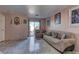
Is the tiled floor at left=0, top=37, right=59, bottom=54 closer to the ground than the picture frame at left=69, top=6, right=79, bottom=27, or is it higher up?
closer to the ground

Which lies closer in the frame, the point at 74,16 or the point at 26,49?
the point at 74,16

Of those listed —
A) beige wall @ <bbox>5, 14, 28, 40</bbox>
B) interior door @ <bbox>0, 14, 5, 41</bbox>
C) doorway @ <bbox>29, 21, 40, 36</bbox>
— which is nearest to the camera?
interior door @ <bbox>0, 14, 5, 41</bbox>

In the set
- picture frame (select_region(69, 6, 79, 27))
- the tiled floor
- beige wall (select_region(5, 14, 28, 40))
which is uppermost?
picture frame (select_region(69, 6, 79, 27))

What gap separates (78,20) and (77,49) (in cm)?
101


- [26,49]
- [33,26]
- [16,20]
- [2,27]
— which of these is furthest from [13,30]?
[26,49]

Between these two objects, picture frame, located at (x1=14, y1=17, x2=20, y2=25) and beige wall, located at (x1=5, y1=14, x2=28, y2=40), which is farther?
picture frame, located at (x1=14, y1=17, x2=20, y2=25)

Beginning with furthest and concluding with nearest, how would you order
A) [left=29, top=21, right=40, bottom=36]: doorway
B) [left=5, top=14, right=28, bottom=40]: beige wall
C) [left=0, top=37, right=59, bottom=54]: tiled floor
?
1. [left=29, top=21, right=40, bottom=36]: doorway
2. [left=5, top=14, right=28, bottom=40]: beige wall
3. [left=0, top=37, right=59, bottom=54]: tiled floor

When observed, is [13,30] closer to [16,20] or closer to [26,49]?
[16,20]

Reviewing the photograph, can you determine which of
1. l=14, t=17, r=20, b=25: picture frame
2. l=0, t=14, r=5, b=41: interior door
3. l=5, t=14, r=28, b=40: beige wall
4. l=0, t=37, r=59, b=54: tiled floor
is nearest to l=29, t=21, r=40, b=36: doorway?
l=5, t=14, r=28, b=40: beige wall

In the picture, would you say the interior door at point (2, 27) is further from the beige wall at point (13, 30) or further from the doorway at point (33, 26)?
the doorway at point (33, 26)

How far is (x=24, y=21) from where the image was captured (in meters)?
7.53

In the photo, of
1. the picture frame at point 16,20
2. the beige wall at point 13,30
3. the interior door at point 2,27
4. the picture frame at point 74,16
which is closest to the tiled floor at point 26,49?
the interior door at point 2,27

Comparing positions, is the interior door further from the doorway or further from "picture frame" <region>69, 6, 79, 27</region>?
"picture frame" <region>69, 6, 79, 27</region>
